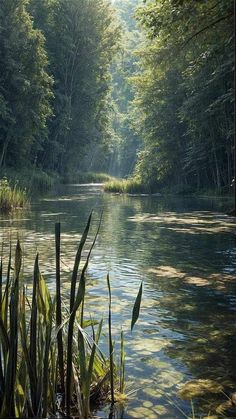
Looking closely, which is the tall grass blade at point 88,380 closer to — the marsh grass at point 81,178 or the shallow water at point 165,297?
the shallow water at point 165,297

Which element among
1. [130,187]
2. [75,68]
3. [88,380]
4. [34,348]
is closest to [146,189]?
[130,187]

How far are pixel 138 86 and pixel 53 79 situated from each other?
14055mm

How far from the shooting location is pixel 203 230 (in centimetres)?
1258

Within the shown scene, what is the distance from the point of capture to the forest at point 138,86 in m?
12.5

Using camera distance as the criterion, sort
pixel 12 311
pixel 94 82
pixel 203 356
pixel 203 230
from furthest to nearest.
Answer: pixel 94 82, pixel 203 230, pixel 203 356, pixel 12 311

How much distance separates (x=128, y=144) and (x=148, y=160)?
2040 inches

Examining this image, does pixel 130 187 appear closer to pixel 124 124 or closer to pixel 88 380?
pixel 88 380

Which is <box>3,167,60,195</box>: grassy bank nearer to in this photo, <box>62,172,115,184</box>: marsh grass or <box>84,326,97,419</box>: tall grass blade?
<box>62,172,115,184</box>: marsh grass

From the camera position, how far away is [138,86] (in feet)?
105

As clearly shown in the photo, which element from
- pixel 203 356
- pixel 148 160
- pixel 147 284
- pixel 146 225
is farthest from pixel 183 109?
pixel 203 356

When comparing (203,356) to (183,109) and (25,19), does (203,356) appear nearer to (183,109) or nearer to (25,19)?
(183,109)

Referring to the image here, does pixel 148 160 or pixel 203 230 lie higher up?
pixel 148 160

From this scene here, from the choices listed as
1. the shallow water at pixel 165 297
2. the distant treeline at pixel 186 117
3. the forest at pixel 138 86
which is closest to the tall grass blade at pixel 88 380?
the shallow water at pixel 165 297

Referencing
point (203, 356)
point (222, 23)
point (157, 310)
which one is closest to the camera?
point (203, 356)
